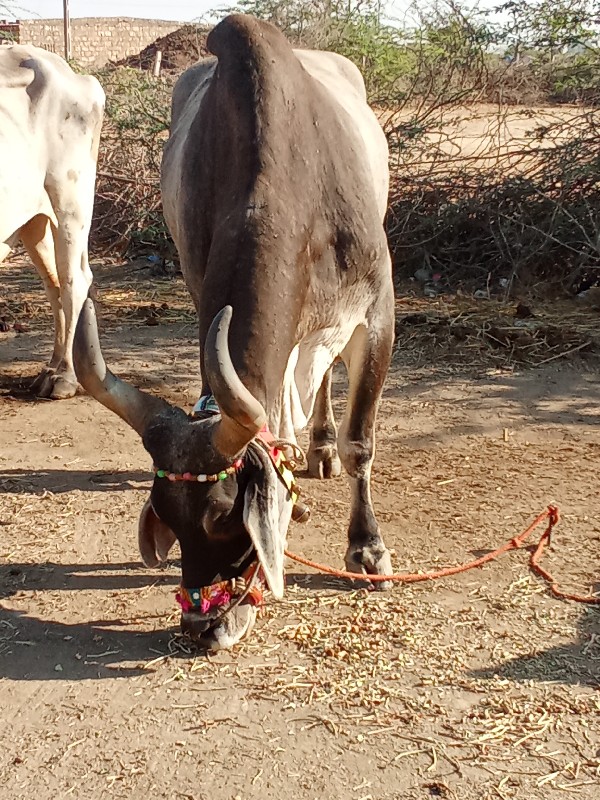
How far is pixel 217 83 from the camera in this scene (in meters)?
3.68

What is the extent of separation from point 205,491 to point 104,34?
22523 millimetres

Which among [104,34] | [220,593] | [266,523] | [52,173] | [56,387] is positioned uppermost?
[52,173]

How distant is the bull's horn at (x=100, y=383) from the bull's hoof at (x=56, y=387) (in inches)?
115

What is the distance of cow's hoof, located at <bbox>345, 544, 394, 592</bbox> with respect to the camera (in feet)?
11.9

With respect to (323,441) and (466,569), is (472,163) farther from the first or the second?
(466,569)

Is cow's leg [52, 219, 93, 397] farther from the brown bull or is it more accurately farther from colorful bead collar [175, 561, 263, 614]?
colorful bead collar [175, 561, 263, 614]

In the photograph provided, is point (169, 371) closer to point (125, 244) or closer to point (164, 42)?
point (125, 244)

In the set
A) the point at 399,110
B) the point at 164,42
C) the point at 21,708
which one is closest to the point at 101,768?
the point at 21,708

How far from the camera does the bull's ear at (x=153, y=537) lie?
119 inches

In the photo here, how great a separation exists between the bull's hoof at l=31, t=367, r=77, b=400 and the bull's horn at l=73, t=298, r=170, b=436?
115 inches

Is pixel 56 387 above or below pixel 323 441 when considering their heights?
below

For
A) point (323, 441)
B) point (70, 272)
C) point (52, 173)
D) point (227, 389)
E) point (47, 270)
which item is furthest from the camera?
point (47, 270)

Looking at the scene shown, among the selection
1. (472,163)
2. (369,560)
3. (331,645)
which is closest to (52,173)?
(369,560)

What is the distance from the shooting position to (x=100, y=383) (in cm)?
284
